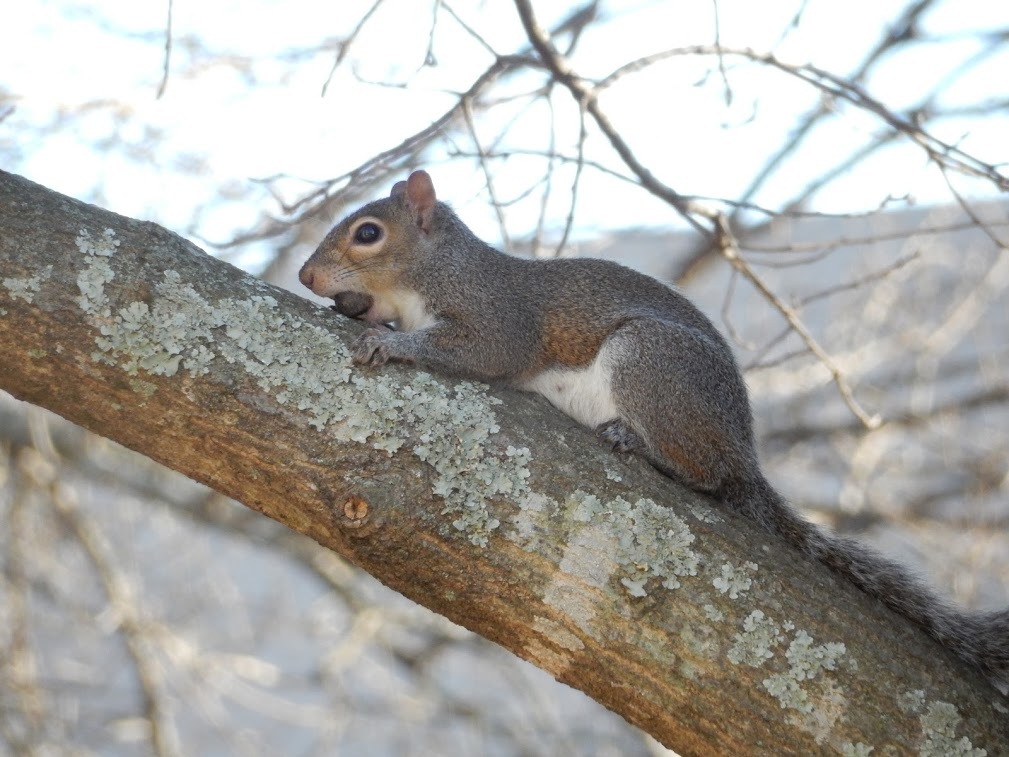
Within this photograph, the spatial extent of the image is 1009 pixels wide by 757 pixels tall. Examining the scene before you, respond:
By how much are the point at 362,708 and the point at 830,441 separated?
3.29 m

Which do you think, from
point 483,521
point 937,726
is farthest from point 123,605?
point 937,726

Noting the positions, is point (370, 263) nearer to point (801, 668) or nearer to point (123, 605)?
point (801, 668)

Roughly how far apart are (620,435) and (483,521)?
76 cm

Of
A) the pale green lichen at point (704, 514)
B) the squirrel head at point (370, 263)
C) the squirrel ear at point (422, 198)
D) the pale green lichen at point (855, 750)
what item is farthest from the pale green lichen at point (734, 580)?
the squirrel ear at point (422, 198)

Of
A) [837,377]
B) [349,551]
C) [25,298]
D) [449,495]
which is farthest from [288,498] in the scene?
[837,377]

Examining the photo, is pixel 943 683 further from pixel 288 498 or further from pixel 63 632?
pixel 63 632

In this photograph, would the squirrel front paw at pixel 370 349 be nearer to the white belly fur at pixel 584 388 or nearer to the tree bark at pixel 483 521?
the tree bark at pixel 483 521

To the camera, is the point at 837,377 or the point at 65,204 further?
the point at 837,377

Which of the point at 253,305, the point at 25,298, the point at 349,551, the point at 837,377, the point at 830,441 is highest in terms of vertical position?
the point at 830,441

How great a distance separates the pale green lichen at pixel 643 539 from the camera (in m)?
2.10

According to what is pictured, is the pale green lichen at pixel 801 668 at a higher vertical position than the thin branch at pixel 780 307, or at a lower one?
lower

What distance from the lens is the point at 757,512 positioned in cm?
284

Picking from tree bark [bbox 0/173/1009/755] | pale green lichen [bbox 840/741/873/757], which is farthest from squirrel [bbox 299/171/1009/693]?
pale green lichen [bbox 840/741/873/757]

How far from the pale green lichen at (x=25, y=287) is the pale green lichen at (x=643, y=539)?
1140 mm
